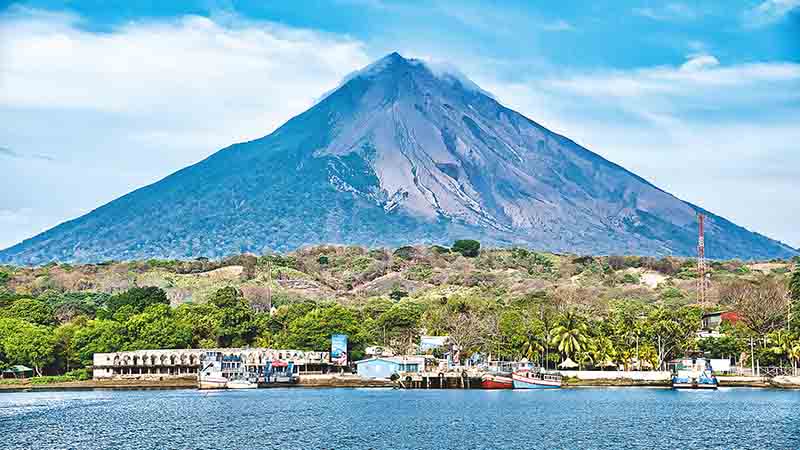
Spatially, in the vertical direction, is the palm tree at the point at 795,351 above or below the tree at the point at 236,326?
below

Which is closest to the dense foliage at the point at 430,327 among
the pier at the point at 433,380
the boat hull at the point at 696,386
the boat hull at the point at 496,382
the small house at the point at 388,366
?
the boat hull at the point at 496,382

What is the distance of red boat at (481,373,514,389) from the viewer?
290 ft

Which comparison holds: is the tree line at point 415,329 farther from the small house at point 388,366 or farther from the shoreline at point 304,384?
the small house at point 388,366

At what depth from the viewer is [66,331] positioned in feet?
335

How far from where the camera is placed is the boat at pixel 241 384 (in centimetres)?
9312

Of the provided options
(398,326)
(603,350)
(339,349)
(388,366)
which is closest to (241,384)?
(339,349)

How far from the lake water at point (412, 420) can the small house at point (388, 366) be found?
515 inches

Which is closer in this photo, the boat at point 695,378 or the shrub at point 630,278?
the boat at point 695,378

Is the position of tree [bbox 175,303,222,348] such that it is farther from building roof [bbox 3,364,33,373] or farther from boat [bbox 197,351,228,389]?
building roof [bbox 3,364,33,373]

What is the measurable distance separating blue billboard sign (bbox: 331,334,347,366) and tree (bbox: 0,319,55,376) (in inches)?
898

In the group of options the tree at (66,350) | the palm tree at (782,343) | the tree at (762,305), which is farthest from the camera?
the tree at (66,350)

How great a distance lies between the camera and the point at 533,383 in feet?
286

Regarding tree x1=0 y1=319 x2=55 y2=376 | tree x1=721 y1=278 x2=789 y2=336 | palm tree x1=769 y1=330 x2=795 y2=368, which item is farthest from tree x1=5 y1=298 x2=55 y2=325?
palm tree x1=769 y1=330 x2=795 y2=368

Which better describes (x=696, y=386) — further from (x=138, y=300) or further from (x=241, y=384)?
(x=138, y=300)
